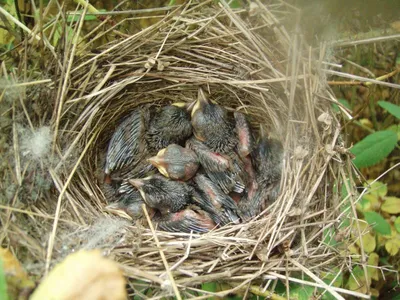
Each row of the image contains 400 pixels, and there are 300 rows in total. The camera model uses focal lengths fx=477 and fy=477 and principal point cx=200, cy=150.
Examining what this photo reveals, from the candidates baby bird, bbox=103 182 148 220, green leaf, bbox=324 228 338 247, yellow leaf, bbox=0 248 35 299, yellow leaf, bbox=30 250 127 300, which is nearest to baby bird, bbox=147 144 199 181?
baby bird, bbox=103 182 148 220

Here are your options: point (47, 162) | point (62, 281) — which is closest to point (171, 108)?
point (47, 162)

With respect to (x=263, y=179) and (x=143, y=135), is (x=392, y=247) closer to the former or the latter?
(x=263, y=179)

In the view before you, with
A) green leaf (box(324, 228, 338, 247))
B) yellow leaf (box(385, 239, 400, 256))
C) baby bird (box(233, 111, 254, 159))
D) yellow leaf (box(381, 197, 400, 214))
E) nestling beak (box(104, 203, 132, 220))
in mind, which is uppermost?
baby bird (box(233, 111, 254, 159))

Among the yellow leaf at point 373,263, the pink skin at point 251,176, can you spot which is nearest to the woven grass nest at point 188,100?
the pink skin at point 251,176

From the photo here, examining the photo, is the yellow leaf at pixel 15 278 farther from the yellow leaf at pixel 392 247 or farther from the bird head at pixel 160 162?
the yellow leaf at pixel 392 247

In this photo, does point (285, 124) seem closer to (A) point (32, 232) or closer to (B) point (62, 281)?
(A) point (32, 232)

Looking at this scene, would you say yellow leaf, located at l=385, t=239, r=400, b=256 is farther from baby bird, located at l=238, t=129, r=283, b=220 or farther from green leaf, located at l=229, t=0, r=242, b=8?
green leaf, located at l=229, t=0, r=242, b=8
